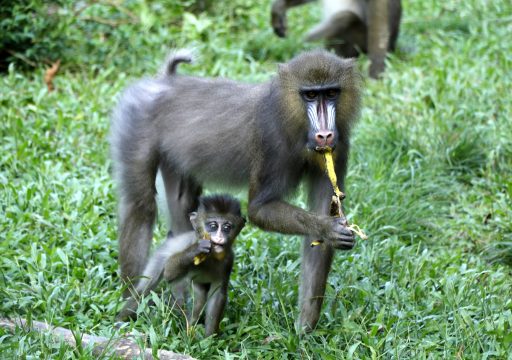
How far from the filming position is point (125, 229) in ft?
16.8

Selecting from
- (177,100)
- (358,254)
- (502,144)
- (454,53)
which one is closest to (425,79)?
(454,53)

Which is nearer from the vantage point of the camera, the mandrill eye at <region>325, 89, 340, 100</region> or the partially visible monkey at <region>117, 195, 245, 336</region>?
the mandrill eye at <region>325, 89, 340, 100</region>

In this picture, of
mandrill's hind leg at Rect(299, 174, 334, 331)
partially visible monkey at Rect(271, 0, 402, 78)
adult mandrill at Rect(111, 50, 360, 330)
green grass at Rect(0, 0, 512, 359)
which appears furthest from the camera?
partially visible monkey at Rect(271, 0, 402, 78)

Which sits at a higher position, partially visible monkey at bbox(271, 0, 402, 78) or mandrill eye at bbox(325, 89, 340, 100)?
mandrill eye at bbox(325, 89, 340, 100)

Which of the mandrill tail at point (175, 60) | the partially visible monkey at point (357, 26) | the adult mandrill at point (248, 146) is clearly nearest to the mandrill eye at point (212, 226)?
the adult mandrill at point (248, 146)

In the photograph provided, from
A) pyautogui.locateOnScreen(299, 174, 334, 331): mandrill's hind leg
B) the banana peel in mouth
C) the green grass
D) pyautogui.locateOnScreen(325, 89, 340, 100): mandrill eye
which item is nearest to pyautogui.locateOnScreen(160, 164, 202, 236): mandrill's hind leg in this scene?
the green grass

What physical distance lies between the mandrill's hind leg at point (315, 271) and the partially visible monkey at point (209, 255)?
0.42 m

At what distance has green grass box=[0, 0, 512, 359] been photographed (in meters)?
4.56

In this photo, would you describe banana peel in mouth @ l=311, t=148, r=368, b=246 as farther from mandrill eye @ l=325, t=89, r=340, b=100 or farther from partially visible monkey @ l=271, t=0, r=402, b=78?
partially visible monkey @ l=271, t=0, r=402, b=78

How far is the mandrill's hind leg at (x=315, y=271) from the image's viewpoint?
4.71m

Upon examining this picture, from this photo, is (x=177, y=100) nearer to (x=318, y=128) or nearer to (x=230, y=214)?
(x=230, y=214)

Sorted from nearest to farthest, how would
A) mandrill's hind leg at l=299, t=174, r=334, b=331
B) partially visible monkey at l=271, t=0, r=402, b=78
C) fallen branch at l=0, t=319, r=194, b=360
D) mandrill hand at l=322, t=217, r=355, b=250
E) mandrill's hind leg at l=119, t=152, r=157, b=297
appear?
fallen branch at l=0, t=319, r=194, b=360, mandrill hand at l=322, t=217, r=355, b=250, mandrill's hind leg at l=299, t=174, r=334, b=331, mandrill's hind leg at l=119, t=152, r=157, b=297, partially visible monkey at l=271, t=0, r=402, b=78

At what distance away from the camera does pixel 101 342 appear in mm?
4207

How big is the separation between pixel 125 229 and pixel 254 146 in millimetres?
990
